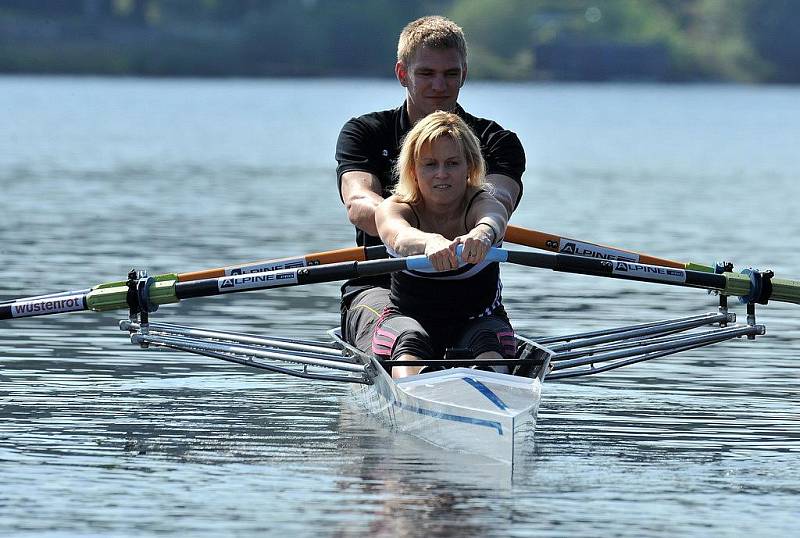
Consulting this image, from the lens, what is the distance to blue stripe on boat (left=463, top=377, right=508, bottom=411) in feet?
30.9

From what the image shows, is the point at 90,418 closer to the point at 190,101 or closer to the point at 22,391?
the point at 22,391

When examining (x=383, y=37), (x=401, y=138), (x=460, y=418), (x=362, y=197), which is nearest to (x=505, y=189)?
(x=401, y=138)

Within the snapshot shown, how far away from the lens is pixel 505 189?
10992 millimetres

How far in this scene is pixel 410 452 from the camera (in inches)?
390

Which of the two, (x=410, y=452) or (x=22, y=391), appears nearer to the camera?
(x=410, y=452)

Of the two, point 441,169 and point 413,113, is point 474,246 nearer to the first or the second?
point 441,169

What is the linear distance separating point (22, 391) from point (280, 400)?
176 cm

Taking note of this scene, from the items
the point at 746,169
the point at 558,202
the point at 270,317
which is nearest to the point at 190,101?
the point at 746,169

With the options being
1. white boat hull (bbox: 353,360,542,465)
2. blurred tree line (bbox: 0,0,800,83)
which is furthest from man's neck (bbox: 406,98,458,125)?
blurred tree line (bbox: 0,0,800,83)

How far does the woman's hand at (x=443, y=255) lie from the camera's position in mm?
9672

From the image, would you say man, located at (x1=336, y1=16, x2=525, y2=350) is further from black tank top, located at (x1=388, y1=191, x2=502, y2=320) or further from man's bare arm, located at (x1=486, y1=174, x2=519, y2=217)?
black tank top, located at (x1=388, y1=191, x2=502, y2=320)

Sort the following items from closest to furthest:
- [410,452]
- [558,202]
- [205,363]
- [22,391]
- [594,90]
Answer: [410,452]
[22,391]
[205,363]
[558,202]
[594,90]

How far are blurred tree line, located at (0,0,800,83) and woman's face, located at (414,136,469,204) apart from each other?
120m

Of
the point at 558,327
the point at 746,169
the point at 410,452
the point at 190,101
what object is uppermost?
the point at 190,101
